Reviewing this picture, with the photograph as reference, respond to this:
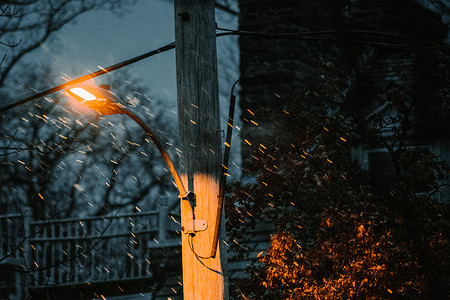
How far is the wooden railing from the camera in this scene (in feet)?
43.3

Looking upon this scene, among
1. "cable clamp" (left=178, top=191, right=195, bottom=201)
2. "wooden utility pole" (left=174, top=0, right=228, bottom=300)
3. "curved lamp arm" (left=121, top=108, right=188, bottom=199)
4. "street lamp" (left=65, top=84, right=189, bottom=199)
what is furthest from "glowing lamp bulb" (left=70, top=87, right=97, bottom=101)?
"cable clamp" (left=178, top=191, right=195, bottom=201)

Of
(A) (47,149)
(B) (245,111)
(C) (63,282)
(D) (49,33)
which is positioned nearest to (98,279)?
(C) (63,282)

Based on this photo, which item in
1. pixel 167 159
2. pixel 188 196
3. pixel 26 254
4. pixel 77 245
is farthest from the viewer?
pixel 77 245

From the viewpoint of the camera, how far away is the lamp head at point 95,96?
4508 mm

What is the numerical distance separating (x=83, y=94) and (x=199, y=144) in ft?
3.71

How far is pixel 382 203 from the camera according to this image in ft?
26.0

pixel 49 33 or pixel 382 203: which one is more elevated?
pixel 49 33

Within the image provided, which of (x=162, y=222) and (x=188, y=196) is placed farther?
(x=162, y=222)

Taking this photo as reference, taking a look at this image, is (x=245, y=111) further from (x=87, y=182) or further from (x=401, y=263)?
(x=87, y=182)

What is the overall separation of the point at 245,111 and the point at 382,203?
330cm

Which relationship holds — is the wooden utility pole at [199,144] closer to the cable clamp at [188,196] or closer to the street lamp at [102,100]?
the cable clamp at [188,196]

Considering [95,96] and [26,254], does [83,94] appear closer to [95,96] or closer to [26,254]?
[95,96]

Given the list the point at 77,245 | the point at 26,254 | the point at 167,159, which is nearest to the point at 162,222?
the point at 77,245

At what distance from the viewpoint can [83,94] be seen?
179 inches
